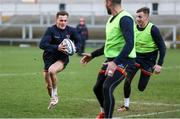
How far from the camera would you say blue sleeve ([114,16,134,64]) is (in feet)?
34.3

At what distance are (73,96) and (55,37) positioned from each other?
2.63m

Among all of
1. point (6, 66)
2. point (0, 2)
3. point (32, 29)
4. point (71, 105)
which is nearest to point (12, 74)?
point (6, 66)

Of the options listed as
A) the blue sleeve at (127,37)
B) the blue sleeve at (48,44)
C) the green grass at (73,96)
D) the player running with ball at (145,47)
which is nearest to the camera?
the blue sleeve at (127,37)

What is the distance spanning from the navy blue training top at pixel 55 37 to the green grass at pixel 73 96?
127 centimetres

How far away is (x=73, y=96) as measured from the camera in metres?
16.4

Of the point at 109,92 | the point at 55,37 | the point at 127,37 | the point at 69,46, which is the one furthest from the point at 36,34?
the point at 127,37

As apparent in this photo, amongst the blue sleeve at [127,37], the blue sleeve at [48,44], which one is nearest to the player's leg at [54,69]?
the blue sleeve at [48,44]

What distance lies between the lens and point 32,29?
158 ft

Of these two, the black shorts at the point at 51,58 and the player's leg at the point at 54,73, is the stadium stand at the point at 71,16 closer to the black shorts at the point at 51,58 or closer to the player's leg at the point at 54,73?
the black shorts at the point at 51,58

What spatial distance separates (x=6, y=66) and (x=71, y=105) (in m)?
13.0

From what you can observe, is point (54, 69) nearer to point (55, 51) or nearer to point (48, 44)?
point (55, 51)

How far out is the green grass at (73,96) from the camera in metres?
13.2

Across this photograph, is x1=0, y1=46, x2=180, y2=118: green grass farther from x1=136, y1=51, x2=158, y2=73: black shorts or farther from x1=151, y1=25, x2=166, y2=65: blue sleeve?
x1=151, y1=25, x2=166, y2=65: blue sleeve

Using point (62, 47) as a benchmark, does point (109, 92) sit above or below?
below
